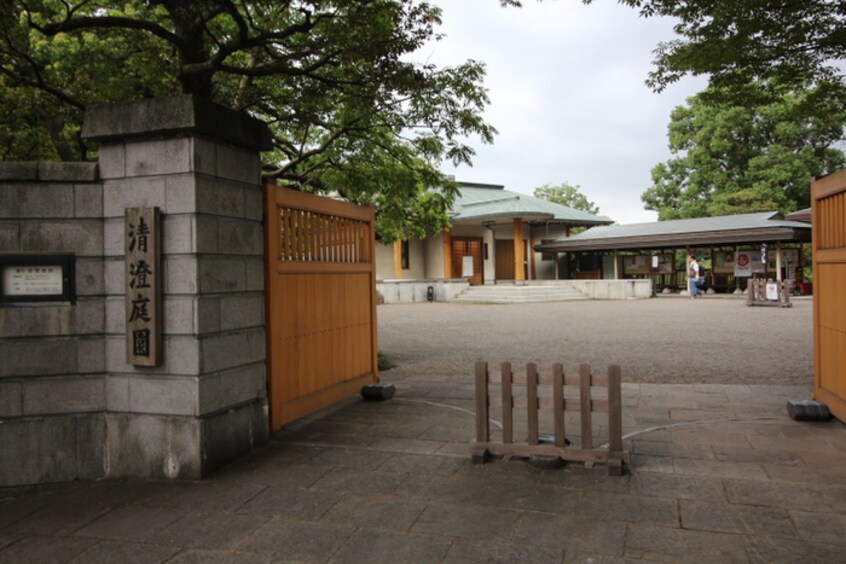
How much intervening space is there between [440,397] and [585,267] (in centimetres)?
2784

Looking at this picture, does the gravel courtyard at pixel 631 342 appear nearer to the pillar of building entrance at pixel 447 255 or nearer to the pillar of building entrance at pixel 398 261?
the pillar of building entrance at pixel 398 261

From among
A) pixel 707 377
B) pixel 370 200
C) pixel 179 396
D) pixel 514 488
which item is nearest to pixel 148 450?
pixel 179 396

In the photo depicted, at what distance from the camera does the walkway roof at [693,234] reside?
23031 millimetres

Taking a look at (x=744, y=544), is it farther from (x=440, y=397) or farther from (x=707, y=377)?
(x=707, y=377)

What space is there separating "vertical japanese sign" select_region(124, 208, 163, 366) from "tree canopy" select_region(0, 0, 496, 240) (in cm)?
170

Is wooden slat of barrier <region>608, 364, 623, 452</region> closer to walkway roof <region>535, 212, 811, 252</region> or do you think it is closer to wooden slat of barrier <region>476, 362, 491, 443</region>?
wooden slat of barrier <region>476, 362, 491, 443</region>

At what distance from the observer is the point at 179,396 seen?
4.34 meters

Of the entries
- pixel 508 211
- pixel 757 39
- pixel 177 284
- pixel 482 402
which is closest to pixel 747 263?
pixel 508 211

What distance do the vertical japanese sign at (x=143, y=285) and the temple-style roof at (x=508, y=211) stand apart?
22.2 meters

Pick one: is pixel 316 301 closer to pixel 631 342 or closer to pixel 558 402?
pixel 558 402

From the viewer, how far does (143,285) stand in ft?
14.3

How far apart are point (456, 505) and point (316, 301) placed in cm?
301

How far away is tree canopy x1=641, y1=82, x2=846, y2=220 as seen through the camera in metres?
30.5

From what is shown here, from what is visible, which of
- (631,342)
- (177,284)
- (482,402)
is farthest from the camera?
(631,342)
